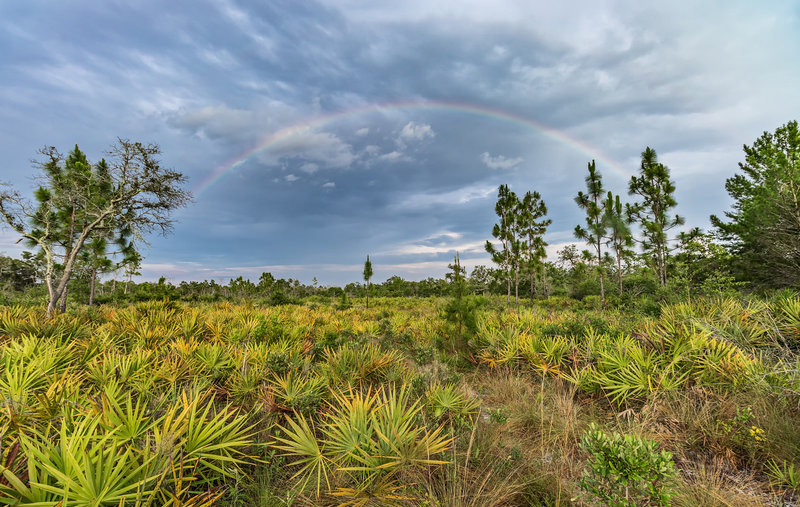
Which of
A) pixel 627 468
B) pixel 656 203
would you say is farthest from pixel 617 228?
pixel 627 468

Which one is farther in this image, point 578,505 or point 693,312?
point 693,312

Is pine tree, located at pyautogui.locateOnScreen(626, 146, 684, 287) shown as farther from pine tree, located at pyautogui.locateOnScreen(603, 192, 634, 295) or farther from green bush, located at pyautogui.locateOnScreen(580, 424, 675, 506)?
green bush, located at pyautogui.locateOnScreen(580, 424, 675, 506)

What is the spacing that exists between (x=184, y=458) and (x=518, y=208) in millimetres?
26229

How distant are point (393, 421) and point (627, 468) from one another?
1.74m

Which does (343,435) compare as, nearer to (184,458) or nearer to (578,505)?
(184,458)

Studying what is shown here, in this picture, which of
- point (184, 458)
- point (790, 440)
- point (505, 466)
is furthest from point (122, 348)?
point (790, 440)

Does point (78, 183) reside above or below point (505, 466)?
above

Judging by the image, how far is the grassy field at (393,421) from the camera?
1913 mm

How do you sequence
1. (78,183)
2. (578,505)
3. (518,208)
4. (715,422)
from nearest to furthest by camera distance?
(578,505)
(715,422)
(78,183)
(518,208)

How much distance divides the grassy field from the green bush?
11 mm

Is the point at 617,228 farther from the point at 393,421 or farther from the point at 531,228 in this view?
the point at 393,421

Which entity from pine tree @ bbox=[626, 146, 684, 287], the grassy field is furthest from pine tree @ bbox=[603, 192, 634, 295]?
the grassy field

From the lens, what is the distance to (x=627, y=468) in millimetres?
1816

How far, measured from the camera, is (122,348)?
17.4 ft
